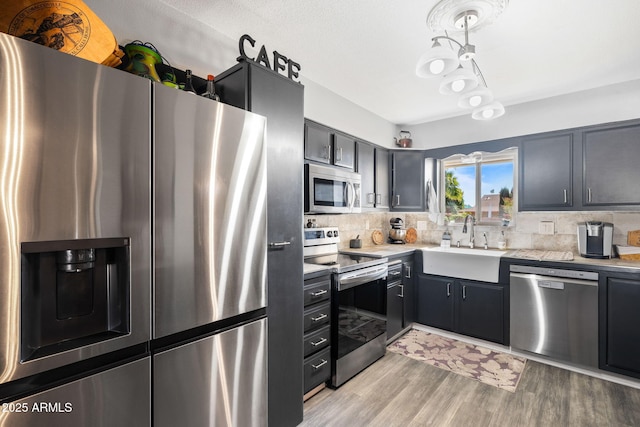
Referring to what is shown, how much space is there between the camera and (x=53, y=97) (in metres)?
0.85

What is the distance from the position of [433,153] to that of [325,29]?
2410mm

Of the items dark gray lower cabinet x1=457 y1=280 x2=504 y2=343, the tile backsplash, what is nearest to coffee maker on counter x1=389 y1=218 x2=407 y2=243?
the tile backsplash

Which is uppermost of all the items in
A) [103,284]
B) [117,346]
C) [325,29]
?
[325,29]

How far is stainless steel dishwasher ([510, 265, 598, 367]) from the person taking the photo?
248cm

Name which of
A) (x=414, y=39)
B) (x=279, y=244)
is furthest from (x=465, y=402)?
(x=414, y=39)

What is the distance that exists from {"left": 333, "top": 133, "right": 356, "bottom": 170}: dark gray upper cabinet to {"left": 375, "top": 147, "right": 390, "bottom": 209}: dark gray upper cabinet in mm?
566

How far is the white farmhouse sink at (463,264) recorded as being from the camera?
9.66ft

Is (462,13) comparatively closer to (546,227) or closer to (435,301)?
(546,227)

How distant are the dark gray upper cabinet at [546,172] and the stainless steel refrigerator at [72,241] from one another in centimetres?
358

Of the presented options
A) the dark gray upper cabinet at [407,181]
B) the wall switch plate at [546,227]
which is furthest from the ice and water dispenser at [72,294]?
the wall switch plate at [546,227]

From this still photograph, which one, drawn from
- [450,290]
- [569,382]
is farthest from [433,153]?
[569,382]

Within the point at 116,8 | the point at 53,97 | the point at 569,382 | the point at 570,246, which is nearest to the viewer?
the point at 53,97

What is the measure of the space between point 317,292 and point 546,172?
2766 mm

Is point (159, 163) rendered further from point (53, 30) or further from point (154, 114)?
point (53, 30)
